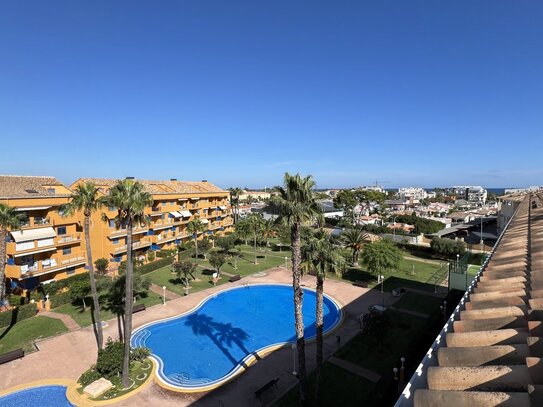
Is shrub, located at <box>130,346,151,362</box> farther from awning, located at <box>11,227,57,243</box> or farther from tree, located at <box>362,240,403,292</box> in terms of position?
tree, located at <box>362,240,403,292</box>

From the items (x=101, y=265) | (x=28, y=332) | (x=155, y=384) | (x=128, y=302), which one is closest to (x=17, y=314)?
(x=28, y=332)

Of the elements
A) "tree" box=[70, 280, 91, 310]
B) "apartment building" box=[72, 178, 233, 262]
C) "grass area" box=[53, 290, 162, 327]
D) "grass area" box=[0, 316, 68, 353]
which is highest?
"apartment building" box=[72, 178, 233, 262]

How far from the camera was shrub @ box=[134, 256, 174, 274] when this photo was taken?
145 feet

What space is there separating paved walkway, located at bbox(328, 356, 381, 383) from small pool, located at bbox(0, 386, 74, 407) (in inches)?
666

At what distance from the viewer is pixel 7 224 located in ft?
88.9

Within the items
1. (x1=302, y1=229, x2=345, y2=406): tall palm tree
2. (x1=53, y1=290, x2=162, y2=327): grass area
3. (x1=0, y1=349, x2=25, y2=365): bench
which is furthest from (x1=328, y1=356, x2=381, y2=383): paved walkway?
(x1=0, y1=349, x2=25, y2=365): bench

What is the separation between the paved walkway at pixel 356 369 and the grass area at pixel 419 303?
1232cm

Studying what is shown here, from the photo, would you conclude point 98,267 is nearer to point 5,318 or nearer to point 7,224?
point 5,318

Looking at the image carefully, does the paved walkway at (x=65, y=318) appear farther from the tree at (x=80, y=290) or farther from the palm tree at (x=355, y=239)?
the palm tree at (x=355, y=239)

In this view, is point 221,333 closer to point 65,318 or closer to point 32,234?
point 65,318

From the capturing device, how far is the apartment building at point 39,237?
3389 cm

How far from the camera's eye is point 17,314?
98.3 ft

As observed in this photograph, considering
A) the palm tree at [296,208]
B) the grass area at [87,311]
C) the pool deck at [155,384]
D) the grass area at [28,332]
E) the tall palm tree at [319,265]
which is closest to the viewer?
the palm tree at [296,208]

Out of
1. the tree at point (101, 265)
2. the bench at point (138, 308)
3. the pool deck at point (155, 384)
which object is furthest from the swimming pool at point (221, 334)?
the tree at point (101, 265)
